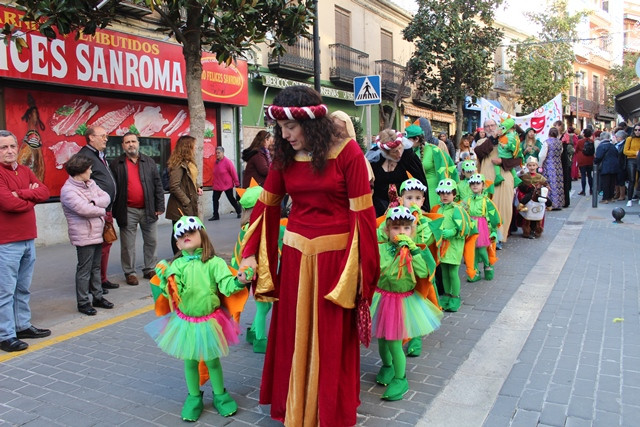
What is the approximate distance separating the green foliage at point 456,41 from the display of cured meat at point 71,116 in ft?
42.6

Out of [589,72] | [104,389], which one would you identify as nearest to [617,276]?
[104,389]

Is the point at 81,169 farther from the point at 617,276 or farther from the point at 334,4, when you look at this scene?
the point at 334,4

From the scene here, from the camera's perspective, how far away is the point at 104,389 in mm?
4133

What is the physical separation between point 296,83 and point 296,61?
3.17ft

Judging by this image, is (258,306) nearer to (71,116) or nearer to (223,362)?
(223,362)

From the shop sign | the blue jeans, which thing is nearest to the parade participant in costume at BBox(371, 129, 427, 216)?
the blue jeans

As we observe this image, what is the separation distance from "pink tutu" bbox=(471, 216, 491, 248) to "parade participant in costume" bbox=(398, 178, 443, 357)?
2.12 m

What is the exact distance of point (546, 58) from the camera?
29.2 m

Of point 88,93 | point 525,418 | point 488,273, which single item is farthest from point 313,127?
point 88,93

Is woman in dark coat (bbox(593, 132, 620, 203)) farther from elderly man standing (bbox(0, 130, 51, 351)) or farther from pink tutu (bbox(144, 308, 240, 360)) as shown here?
elderly man standing (bbox(0, 130, 51, 351))

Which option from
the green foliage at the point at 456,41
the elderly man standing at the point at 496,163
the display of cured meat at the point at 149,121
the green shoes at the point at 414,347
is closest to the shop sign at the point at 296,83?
the green foliage at the point at 456,41

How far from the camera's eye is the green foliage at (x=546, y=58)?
28672mm

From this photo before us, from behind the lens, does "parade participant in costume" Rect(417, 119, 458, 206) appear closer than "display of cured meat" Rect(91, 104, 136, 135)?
Yes

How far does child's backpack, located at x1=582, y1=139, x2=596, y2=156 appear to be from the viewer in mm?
17016
